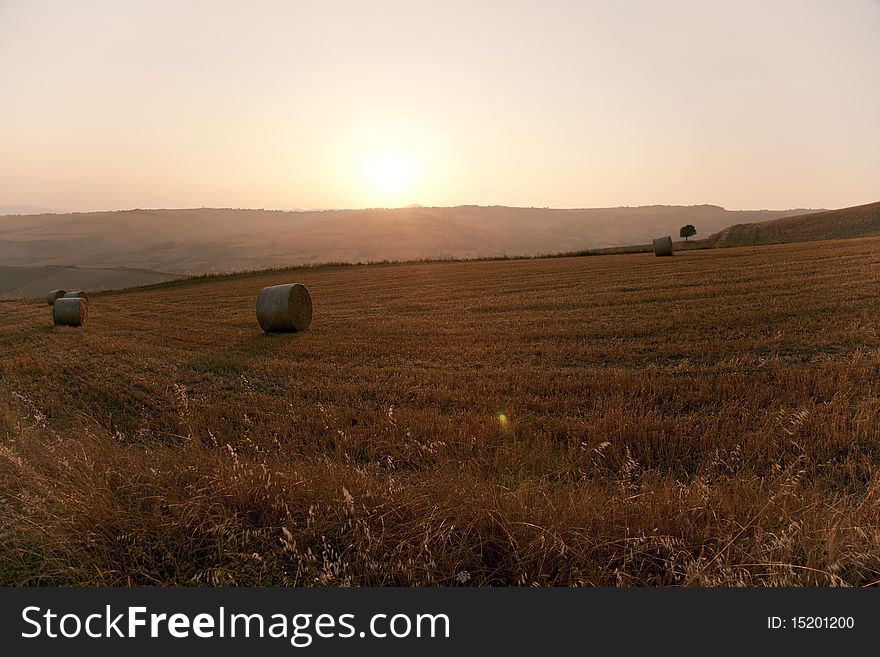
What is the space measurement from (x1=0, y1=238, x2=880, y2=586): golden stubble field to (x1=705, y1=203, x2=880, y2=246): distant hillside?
5258 cm

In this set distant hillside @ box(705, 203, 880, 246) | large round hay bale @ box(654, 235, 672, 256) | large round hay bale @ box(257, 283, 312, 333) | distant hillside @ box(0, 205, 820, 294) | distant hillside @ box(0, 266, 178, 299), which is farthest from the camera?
distant hillside @ box(0, 205, 820, 294)

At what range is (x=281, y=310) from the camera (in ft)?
43.5

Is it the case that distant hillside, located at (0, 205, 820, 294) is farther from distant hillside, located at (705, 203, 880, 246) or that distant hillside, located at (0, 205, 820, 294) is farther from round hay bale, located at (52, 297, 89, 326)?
round hay bale, located at (52, 297, 89, 326)

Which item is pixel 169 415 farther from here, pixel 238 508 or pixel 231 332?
pixel 231 332

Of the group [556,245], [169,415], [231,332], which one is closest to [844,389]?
[169,415]

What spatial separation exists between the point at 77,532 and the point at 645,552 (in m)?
3.26

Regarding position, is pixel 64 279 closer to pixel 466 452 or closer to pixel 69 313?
pixel 69 313

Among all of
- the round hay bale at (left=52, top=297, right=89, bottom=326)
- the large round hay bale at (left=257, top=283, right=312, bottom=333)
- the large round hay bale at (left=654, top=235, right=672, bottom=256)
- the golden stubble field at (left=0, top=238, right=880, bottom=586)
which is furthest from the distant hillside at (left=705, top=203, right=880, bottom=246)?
the round hay bale at (left=52, top=297, right=89, bottom=326)

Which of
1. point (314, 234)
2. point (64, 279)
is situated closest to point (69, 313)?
point (64, 279)

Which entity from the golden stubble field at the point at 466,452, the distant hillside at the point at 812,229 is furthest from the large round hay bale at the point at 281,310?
the distant hillside at the point at 812,229

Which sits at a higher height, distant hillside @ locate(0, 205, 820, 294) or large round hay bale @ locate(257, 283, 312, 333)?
distant hillside @ locate(0, 205, 820, 294)

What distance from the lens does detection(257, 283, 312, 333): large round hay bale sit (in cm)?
1332

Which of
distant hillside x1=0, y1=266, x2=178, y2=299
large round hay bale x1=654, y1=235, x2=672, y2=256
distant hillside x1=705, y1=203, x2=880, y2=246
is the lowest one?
distant hillside x1=0, y1=266, x2=178, y2=299

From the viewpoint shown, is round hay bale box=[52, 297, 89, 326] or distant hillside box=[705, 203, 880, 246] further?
distant hillside box=[705, 203, 880, 246]
